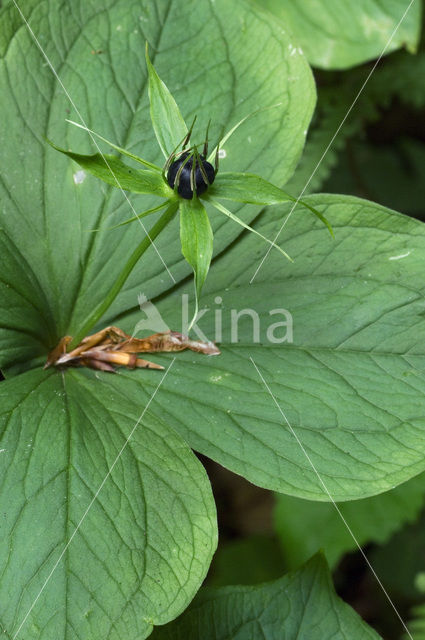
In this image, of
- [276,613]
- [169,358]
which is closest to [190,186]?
[169,358]

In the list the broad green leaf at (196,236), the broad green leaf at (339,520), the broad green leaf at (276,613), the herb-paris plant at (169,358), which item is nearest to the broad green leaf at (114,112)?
the herb-paris plant at (169,358)

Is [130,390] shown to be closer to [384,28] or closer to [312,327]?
[312,327]

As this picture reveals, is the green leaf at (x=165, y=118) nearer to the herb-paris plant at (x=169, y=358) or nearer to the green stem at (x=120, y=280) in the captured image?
the green stem at (x=120, y=280)

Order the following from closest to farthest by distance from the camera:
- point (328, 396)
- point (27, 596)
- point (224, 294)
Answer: point (27, 596), point (328, 396), point (224, 294)

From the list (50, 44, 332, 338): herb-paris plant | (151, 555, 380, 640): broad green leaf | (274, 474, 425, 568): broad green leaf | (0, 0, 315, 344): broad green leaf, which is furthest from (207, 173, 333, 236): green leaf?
(274, 474, 425, 568): broad green leaf

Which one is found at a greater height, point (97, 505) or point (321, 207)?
point (321, 207)

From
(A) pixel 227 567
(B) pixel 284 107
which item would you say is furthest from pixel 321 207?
(A) pixel 227 567

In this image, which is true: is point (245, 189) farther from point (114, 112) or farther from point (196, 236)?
point (114, 112)

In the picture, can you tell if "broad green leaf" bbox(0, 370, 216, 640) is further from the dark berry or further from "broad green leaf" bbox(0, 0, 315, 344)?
the dark berry
